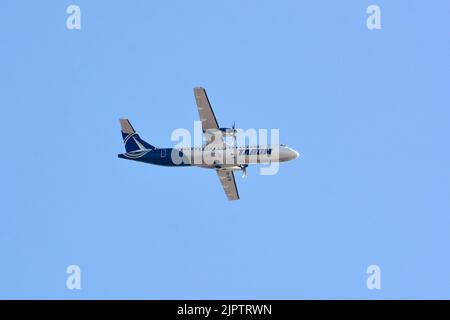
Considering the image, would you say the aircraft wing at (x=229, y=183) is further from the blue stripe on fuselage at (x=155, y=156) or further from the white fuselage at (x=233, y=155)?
the blue stripe on fuselage at (x=155, y=156)

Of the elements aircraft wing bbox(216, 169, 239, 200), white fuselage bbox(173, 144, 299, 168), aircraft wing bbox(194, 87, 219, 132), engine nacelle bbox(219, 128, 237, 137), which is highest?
aircraft wing bbox(194, 87, 219, 132)

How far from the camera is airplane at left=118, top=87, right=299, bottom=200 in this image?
41.7m

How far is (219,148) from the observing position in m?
42.1

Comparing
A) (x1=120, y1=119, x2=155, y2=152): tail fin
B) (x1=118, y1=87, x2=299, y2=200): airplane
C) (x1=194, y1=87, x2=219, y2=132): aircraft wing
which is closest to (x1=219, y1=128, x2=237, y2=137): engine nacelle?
(x1=118, y1=87, x2=299, y2=200): airplane

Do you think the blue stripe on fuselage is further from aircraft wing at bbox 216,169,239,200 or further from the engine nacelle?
aircraft wing at bbox 216,169,239,200

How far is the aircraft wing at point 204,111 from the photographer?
40594mm

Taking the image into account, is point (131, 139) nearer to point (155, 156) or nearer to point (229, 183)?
point (155, 156)

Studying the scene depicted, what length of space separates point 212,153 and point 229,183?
147 inches

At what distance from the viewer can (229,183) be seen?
45375 mm

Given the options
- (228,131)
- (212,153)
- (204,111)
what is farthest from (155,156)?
(228,131)

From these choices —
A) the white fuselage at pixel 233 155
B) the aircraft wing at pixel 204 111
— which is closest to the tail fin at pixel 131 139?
the white fuselage at pixel 233 155
